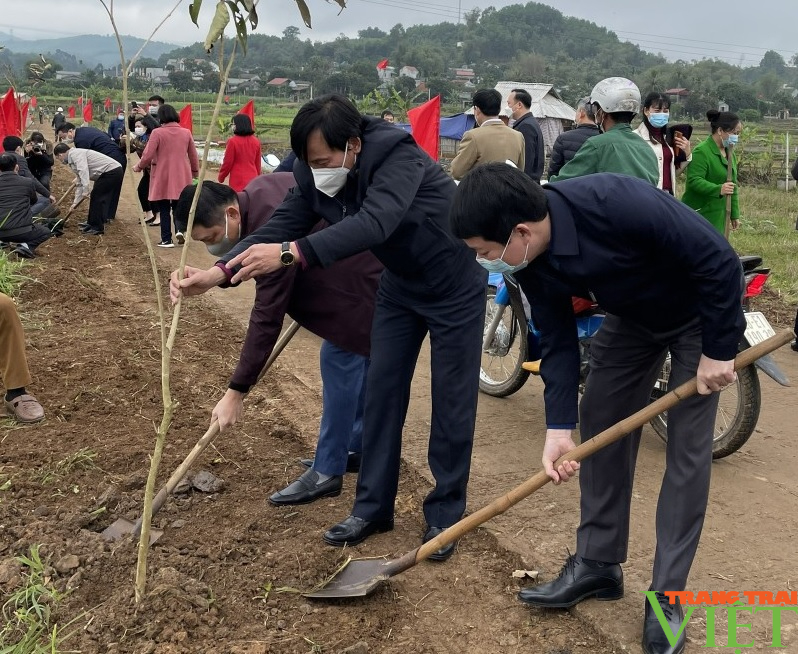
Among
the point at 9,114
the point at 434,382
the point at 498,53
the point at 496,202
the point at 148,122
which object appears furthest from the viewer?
the point at 498,53

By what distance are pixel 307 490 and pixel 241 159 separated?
22.3 feet

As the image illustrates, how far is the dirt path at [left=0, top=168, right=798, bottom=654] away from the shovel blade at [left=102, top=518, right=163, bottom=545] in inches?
2.1

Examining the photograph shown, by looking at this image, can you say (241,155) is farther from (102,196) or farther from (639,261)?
A: (639,261)

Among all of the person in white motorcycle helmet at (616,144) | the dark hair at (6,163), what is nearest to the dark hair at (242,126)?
the dark hair at (6,163)

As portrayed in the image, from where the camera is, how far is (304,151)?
2904mm

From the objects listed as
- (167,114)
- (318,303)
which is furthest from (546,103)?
(318,303)

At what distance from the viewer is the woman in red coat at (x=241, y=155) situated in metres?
9.56

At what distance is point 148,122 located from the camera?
487 inches

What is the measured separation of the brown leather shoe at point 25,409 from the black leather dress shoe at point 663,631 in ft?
11.2

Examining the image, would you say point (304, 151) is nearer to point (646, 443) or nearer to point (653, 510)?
point (653, 510)

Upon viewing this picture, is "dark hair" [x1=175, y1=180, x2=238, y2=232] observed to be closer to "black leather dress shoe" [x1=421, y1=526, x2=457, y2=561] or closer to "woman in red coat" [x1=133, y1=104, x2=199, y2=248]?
"black leather dress shoe" [x1=421, y1=526, x2=457, y2=561]

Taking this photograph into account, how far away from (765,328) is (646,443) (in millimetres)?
865

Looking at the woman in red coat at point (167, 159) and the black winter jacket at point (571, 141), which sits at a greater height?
the black winter jacket at point (571, 141)

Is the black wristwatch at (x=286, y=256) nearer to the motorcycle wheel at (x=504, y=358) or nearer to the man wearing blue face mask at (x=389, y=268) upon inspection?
the man wearing blue face mask at (x=389, y=268)
